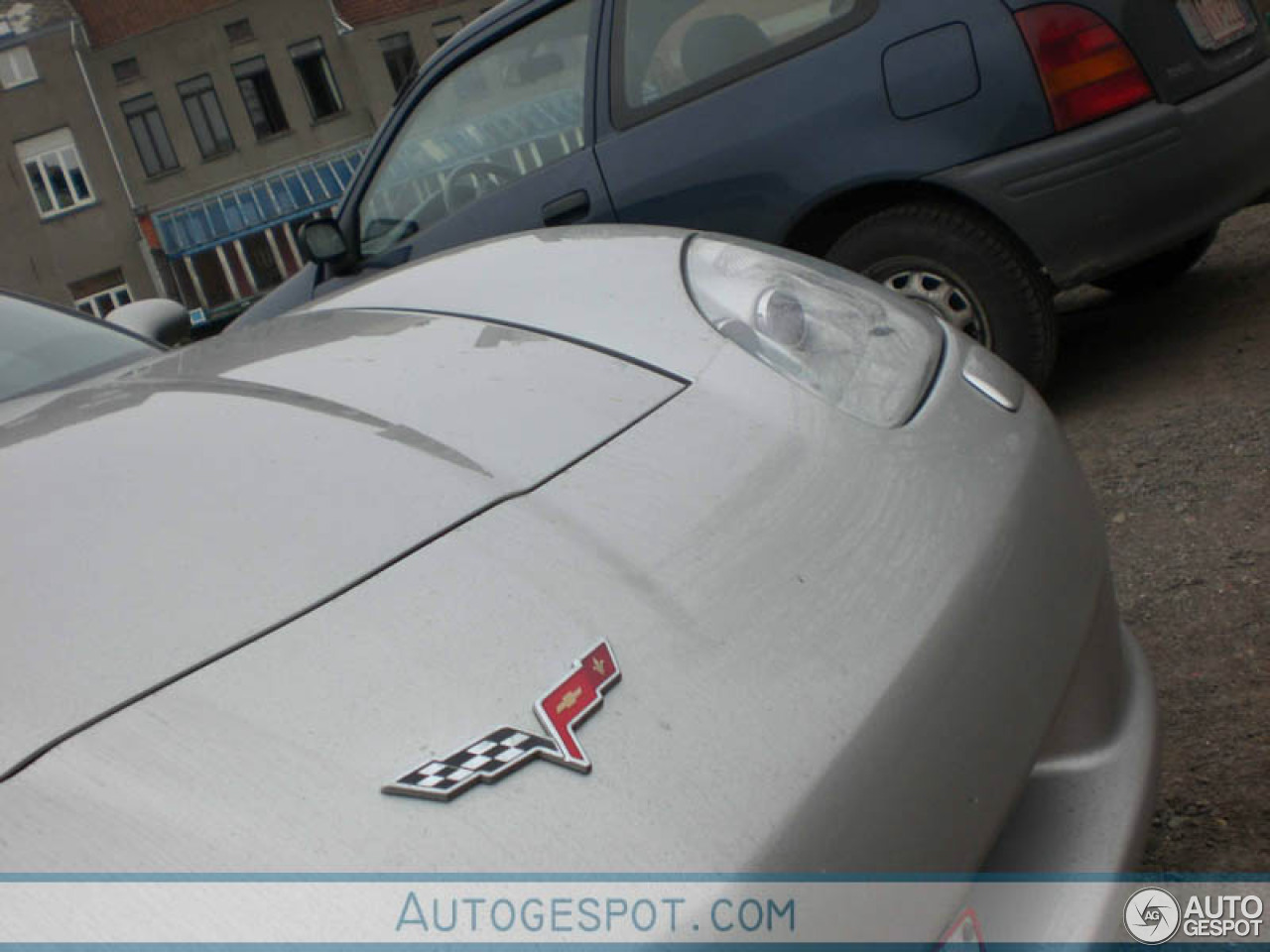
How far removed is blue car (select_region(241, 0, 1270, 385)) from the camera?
300 centimetres

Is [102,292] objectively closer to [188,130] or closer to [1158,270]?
[188,130]

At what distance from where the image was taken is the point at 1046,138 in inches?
120

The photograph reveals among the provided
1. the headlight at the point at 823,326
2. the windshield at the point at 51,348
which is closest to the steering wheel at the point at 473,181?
the windshield at the point at 51,348

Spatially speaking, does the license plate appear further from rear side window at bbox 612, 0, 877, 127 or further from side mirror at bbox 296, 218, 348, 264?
side mirror at bbox 296, 218, 348, 264

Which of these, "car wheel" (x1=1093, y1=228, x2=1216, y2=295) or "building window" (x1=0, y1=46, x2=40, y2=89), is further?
"building window" (x1=0, y1=46, x2=40, y2=89)

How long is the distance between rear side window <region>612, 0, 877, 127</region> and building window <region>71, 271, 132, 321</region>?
99.3 ft

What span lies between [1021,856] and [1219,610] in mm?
1166

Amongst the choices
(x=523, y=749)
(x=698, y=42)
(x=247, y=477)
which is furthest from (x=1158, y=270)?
(x=523, y=749)

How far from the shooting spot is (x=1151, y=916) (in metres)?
1.32

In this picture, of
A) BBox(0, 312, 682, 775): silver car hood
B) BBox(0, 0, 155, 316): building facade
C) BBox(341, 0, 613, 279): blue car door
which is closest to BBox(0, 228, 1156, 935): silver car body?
BBox(0, 312, 682, 775): silver car hood

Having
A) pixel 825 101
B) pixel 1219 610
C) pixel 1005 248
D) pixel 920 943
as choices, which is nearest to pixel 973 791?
pixel 920 943

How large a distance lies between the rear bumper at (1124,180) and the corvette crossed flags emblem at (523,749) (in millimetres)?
2444

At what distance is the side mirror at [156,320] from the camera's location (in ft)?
8.56

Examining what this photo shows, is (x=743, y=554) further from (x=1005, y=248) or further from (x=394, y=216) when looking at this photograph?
(x=394, y=216)
